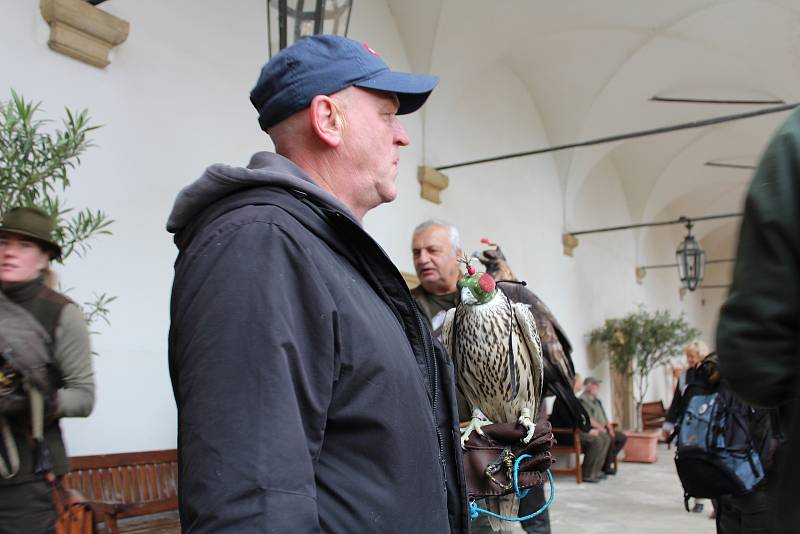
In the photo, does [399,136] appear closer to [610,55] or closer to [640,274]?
[610,55]

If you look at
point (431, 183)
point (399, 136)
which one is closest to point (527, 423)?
point (399, 136)

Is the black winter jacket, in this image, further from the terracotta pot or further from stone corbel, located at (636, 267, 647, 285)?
stone corbel, located at (636, 267, 647, 285)

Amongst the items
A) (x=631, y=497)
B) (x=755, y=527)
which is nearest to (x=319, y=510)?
(x=755, y=527)

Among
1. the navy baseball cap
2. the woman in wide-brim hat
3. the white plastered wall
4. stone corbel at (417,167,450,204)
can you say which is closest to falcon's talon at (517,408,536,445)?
the navy baseball cap

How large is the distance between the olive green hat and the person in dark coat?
2555 millimetres

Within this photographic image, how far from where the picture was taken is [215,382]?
41.1 inches

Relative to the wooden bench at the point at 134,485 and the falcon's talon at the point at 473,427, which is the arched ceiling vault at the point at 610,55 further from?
the falcon's talon at the point at 473,427

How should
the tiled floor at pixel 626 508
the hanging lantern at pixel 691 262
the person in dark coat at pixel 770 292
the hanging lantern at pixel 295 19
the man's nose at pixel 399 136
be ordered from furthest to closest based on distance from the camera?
the hanging lantern at pixel 691 262 → the tiled floor at pixel 626 508 → the hanging lantern at pixel 295 19 → the man's nose at pixel 399 136 → the person in dark coat at pixel 770 292

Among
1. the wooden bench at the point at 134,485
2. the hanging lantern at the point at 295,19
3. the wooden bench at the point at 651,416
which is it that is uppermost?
the hanging lantern at the point at 295,19

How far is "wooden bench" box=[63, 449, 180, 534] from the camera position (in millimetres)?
4332

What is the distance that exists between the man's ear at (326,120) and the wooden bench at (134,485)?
3.17m

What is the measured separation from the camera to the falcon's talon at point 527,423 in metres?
2.25

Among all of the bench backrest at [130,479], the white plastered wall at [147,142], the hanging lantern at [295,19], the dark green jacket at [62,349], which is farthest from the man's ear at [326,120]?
the white plastered wall at [147,142]

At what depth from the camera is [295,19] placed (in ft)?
9.69
